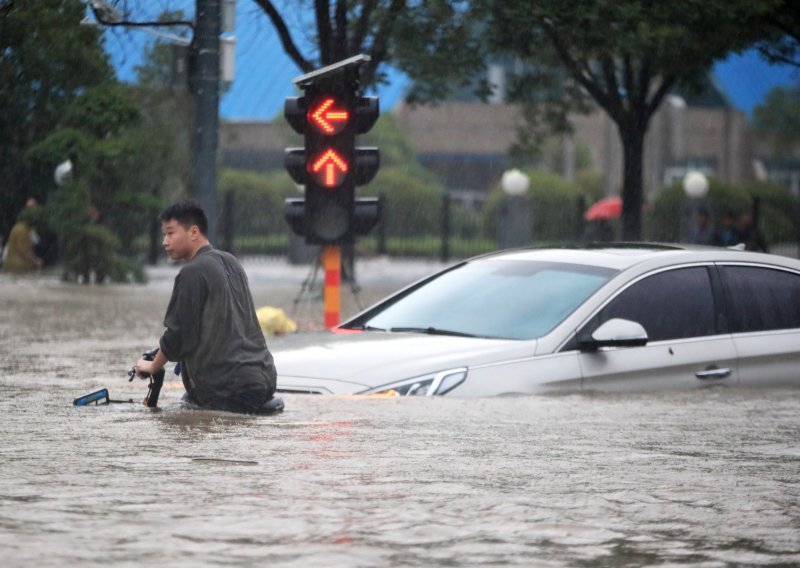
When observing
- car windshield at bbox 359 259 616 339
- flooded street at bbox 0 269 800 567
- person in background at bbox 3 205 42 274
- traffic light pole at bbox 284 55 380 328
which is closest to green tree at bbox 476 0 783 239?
traffic light pole at bbox 284 55 380 328

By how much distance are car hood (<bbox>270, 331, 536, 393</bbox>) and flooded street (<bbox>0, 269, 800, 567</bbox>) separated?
8.7 inches

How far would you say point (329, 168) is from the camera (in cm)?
1420

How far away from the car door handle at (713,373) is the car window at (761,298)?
1.13 feet

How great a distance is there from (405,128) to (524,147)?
37.0 meters

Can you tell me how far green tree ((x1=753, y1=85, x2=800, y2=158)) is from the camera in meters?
64.4

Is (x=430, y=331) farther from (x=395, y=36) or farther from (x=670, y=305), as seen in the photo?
(x=395, y=36)

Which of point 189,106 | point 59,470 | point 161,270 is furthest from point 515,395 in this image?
point 161,270

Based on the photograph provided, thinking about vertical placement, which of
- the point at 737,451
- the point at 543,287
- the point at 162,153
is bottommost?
the point at 737,451

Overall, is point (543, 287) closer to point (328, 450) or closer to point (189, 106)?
point (328, 450)

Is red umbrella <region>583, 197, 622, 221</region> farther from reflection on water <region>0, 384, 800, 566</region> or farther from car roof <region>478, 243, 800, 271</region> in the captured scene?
reflection on water <region>0, 384, 800, 566</region>

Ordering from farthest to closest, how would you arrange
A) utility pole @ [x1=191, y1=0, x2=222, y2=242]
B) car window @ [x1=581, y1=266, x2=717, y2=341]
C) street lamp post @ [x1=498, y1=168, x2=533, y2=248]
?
street lamp post @ [x1=498, y1=168, x2=533, y2=248] < utility pole @ [x1=191, y1=0, x2=222, y2=242] < car window @ [x1=581, y1=266, x2=717, y2=341]

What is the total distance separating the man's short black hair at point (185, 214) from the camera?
8883mm

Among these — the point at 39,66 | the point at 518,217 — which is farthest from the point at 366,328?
the point at 518,217

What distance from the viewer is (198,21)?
45.0ft
